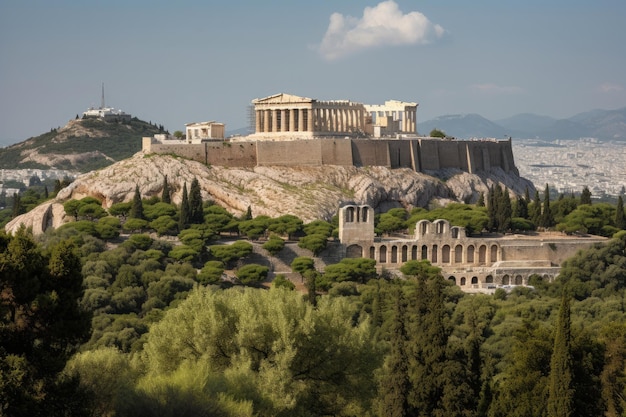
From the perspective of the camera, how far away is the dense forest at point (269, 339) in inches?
987

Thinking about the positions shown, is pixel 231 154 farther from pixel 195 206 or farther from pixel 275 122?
pixel 195 206

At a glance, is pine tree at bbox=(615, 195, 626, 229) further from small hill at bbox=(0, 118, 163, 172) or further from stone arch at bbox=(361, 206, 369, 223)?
small hill at bbox=(0, 118, 163, 172)

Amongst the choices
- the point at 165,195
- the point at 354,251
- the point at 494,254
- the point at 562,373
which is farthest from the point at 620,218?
the point at 562,373

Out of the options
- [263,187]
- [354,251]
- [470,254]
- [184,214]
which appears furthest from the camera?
[263,187]

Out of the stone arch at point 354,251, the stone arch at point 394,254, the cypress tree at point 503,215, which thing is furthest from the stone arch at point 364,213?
the cypress tree at point 503,215

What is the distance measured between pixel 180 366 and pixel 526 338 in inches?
531

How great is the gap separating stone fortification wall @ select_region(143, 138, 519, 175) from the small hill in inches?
2082

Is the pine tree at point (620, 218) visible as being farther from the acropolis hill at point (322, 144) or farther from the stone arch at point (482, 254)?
the acropolis hill at point (322, 144)

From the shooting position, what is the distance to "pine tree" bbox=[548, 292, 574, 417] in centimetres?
3322

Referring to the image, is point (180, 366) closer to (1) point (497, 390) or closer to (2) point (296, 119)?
(1) point (497, 390)

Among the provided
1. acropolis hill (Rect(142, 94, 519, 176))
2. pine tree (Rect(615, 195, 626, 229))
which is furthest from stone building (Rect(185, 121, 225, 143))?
pine tree (Rect(615, 195, 626, 229))

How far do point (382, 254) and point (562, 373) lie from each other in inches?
1237

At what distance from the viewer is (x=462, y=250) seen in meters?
66.1

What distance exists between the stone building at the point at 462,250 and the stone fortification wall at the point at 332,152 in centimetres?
1362
